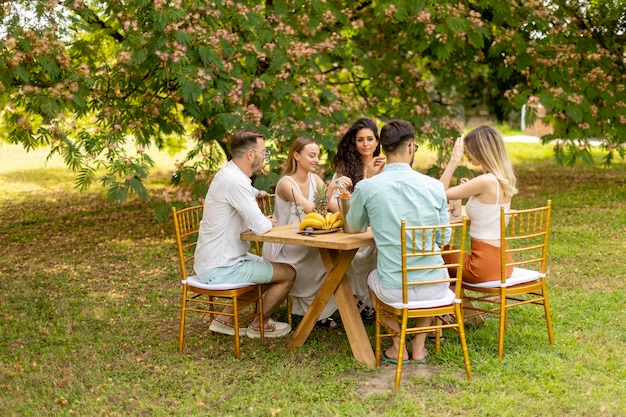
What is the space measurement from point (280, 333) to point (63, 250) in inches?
178

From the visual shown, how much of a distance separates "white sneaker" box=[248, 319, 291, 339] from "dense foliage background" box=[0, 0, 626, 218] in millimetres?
2718

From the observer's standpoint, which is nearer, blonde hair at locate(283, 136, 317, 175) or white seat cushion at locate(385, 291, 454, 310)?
white seat cushion at locate(385, 291, 454, 310)

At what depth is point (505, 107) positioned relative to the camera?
10.8 metres

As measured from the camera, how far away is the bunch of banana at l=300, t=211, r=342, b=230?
16.3ft

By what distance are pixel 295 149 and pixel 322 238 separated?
3.41ft

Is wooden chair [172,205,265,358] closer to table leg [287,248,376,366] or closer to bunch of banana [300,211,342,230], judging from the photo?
table leg [287,248,376,366]

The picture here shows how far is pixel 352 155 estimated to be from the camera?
616 centimetres

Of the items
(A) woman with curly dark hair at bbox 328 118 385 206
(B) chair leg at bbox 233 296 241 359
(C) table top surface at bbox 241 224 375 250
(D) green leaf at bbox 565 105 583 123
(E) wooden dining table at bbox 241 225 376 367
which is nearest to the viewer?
(C) table top surface at bbox 241 224 375 250

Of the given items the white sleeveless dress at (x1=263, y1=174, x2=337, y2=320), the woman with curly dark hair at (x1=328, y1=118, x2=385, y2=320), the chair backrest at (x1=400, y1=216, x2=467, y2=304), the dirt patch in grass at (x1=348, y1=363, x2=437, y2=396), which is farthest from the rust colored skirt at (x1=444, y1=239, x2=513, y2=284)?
the white sleeveless dress at (x1=263, y1=174, x2=337, y2=320)

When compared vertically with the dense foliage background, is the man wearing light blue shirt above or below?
below

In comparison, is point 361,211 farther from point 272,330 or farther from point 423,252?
point 272,330

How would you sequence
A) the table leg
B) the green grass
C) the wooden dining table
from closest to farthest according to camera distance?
the green grass → the wooden dining table → the table leg

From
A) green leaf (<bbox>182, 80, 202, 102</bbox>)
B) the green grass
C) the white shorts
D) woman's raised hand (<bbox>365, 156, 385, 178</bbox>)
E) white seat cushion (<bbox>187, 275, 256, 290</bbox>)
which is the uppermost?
green leaf (<bbox>182, 80, 202, 102</bbox>)

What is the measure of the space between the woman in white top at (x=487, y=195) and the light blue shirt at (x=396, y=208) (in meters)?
0.49
